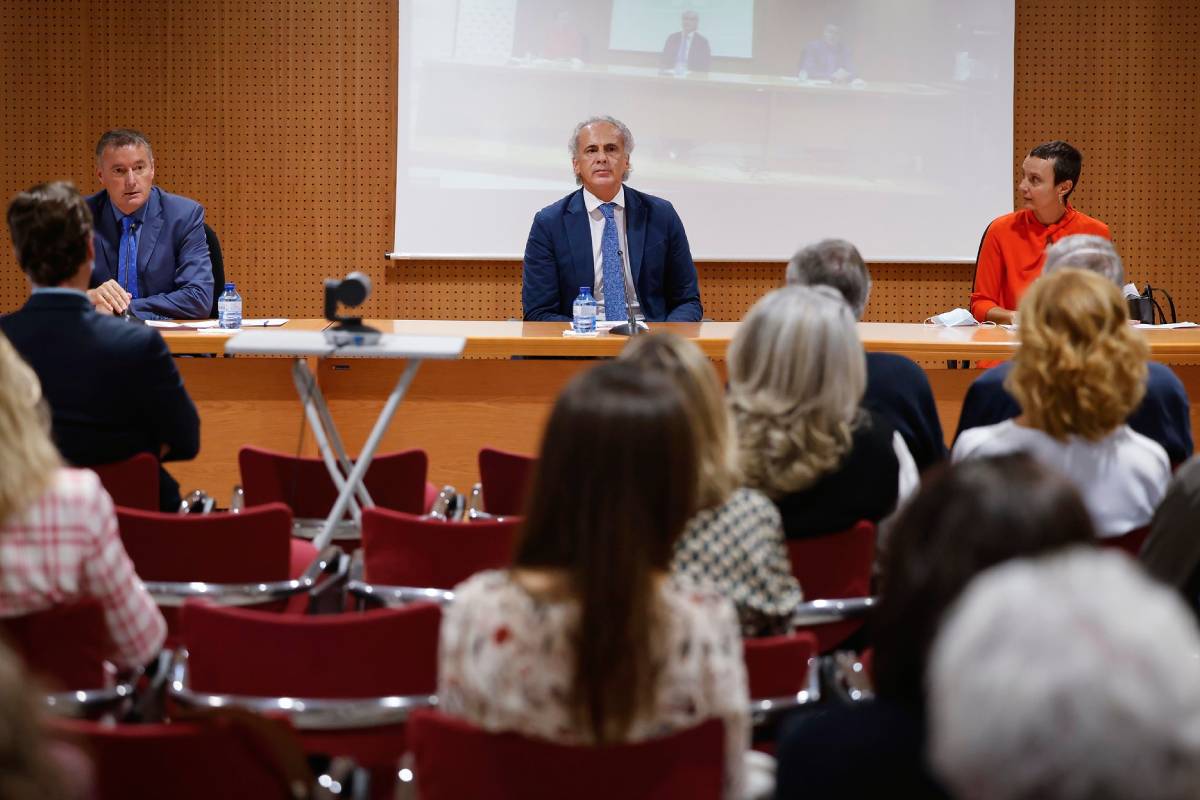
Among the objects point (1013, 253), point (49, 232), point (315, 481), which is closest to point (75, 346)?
point (49, 232)

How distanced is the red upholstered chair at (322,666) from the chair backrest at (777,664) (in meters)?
0.46

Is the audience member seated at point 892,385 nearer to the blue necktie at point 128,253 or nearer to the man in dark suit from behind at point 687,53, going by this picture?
the blue necktie at point 128,253

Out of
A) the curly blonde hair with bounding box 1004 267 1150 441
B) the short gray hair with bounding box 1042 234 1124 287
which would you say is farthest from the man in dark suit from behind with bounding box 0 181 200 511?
the short gray hair with bounding box 1042 234 1124 287

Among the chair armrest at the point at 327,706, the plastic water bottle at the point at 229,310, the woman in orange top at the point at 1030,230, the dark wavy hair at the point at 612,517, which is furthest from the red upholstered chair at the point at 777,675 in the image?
the woman in orange top at the point at 1030,230

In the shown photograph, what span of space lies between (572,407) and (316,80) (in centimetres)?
574

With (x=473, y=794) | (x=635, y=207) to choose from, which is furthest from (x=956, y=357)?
(x=473, y=794)

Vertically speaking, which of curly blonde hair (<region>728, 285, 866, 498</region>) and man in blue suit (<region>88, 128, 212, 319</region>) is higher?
man in blue suit (<region>88, 128, 212, 319</region>)

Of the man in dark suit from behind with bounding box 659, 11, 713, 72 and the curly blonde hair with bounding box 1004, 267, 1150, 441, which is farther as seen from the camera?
the man in dark suit from behind with bounding box 659, 11, 713, 72

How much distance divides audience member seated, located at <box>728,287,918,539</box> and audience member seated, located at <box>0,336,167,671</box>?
1133 millimetres

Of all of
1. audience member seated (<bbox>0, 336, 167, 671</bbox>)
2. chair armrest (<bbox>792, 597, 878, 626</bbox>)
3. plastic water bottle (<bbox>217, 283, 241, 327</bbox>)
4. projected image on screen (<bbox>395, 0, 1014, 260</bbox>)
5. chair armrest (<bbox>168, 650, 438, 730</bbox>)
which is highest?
projected image on screen (<bbox>395, 0, 1014, 260</bbox>)

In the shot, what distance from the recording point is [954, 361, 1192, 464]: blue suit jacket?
3.04m

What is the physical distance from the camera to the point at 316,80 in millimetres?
6793

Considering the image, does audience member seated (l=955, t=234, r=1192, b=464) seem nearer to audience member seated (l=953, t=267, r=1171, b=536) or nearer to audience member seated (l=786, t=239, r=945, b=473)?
audience member seated (l=786, t=239, r=945, b=473)

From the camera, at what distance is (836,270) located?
10.6 ft
